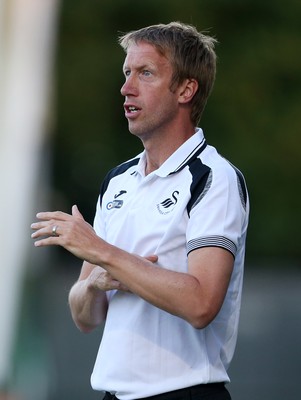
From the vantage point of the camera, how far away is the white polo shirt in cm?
323

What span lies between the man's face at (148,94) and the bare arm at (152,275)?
0.52 meters

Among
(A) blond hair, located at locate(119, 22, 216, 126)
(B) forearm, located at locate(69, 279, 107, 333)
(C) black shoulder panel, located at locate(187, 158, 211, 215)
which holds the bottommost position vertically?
(B) forearm, located at locate(69, 279, 107, 333)

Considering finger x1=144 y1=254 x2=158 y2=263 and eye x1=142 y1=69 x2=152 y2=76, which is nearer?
finger x1=144 y1=254 x2=158 y2=263

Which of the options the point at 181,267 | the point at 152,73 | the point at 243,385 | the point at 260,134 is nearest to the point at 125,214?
the point at 181,267

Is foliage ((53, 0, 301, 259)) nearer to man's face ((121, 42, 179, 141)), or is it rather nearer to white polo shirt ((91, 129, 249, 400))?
man's face ((121, 42, 179, 141))

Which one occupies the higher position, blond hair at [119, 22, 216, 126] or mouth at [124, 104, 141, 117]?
blond hair at [119, 22, 216, 126]

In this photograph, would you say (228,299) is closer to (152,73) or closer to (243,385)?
(152,73)

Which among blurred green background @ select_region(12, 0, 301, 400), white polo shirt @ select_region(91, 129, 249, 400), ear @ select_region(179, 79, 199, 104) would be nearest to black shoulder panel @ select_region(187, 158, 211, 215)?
white polo shirt @ select_region(91, 129, 249, 400)

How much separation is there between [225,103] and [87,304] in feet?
59.0

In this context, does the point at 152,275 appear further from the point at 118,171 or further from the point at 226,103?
the point at 226,103

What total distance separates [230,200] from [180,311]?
0.43 meters

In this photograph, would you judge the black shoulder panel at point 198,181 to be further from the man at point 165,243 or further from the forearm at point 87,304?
the forearm at point 87,304

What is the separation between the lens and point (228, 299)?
3.41 m

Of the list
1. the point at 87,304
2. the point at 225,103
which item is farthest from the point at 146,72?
the point at 225,103
